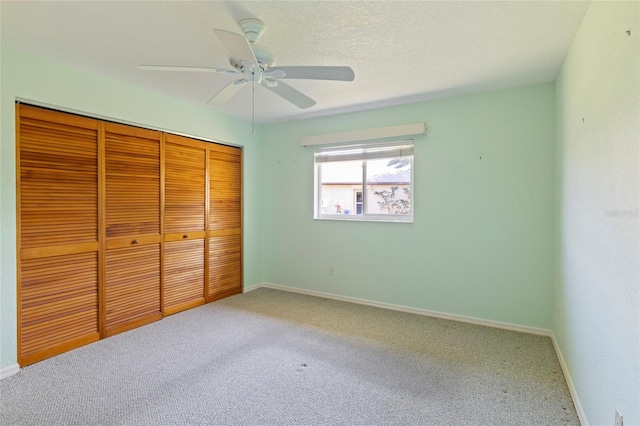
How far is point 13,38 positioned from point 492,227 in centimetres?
415

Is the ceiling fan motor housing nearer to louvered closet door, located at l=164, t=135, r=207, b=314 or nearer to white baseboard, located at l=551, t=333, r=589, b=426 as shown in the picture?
louvered closet door, located at l=164, t=135, r=207, b=314

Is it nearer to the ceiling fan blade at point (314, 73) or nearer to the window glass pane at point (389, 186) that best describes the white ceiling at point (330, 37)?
the ceiling fan blade at point (314, 73)

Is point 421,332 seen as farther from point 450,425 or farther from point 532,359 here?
point 450,425

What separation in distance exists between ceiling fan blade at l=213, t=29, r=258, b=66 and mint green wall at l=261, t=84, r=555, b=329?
234 centimetres

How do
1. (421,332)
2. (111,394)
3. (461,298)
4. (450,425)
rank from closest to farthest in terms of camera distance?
(450,425)
(111,394)
(421,332)
(461,298)

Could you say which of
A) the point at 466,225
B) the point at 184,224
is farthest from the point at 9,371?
the point at 466,225

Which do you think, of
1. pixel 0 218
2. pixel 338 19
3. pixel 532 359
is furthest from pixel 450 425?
pixel 0 218

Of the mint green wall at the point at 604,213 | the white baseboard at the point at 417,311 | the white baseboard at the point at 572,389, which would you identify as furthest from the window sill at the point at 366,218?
the white baseboard at the point at 572,389

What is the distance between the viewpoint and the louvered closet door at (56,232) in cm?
244

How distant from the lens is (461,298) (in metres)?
3.40

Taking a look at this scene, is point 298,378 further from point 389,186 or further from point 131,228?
point 389,186

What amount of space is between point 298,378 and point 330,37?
2.36 meters

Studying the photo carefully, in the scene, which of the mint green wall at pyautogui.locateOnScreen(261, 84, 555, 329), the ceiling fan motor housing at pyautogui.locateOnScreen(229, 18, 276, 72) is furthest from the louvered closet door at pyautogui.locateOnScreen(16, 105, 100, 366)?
the mint green wall at pyautogui.locateOnScreen(261, 84, 555, 329)

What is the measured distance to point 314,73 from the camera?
191 cm
